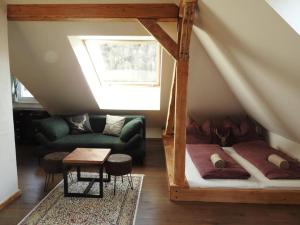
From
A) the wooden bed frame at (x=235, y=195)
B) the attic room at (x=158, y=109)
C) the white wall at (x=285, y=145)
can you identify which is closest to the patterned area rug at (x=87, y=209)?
the attic room at (x=158, y=109)

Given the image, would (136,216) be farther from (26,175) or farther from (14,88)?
(14,88)

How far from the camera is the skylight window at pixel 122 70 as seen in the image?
446cm

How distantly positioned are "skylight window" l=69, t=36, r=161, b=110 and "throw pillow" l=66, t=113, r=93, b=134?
0.48m

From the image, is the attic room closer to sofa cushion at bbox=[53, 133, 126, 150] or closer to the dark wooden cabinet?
sofa cushion at bbox=[53, 133, 126, 150]

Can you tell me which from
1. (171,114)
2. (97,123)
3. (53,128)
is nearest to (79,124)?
(97,123)

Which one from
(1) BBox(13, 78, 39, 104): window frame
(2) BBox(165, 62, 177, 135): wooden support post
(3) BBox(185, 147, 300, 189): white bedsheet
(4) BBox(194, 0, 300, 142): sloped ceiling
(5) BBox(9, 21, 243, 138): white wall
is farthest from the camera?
(1) BBox(13, 78, 39, 104): window frame

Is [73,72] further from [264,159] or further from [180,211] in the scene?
[264,159]

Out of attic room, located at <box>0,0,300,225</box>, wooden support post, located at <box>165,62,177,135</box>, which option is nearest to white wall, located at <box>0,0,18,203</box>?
attic room, located at <box>0,0,300,225</box>

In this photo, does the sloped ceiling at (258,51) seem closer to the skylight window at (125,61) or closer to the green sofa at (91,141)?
the skylight window at (125,61)

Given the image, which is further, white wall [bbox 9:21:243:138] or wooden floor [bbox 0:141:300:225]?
white wall [bbox 9:21:243:138]

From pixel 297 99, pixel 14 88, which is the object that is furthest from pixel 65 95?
pixel 297 99

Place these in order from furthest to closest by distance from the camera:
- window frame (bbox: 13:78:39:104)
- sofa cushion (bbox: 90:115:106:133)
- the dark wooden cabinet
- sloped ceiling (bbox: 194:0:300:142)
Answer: window frame (bbox: 13:78:39:104) < the dark wooden cabinet < sofa cushion (bbox: 90:115:106:133) < sloped ceiling (bbox: 194:0:300:142)

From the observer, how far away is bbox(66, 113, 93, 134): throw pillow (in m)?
5.03

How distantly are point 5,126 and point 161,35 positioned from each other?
211 centimetres
